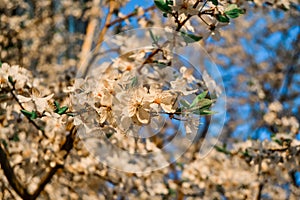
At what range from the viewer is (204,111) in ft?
3.93

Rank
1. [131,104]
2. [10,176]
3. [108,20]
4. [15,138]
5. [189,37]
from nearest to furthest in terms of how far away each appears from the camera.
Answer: [131,104]
[189,37]
[10,176]
[15,138]
[108,20]

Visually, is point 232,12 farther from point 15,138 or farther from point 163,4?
point 15,138

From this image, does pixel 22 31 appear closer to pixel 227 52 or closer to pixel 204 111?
pixel 204 111

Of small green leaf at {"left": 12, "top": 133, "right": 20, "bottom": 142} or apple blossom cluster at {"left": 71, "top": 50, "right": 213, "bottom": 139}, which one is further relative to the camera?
small green leaf at {"left": 12, "top": 133, "right": 20, "bottom": 142}

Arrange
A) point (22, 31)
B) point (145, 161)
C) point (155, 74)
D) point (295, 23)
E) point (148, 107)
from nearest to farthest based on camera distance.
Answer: point (148, 107), point (155, 74), point (145, 161), point (22, 31), point (295, 23)

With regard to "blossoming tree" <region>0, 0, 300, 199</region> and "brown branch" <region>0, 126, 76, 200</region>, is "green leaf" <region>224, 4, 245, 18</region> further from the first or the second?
"brown branch" <region>0, 126, 76, 200</region>

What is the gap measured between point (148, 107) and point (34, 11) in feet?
12.6

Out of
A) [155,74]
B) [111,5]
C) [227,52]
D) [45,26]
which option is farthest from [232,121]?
[155,74]

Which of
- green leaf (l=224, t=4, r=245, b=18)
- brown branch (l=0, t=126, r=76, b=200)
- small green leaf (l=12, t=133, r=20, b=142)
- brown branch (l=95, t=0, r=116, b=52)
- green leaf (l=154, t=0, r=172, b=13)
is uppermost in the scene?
green leaf (l=154, t=0, r=172, b=13)

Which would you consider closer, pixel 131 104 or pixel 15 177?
pixel 131 104

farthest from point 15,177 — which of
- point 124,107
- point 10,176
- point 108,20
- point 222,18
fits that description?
point 108,20

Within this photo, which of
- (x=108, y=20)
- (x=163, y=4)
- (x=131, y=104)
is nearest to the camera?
(x=131, y=104)

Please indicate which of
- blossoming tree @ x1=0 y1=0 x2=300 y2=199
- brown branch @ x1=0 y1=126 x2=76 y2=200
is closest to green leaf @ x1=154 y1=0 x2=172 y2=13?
blossoming tree @ x1=0 y1=0 x2=300 y2=199

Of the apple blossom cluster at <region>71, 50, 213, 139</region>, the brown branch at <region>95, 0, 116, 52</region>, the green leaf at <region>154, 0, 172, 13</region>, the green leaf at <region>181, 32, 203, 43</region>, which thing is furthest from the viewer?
the brown branch at <region>95, 0, 116, 52</region>
